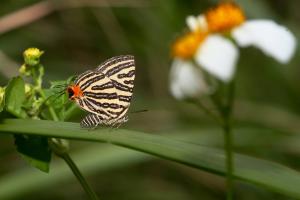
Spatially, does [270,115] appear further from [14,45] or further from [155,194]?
[14,45]

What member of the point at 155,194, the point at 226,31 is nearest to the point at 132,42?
the point at 155,194

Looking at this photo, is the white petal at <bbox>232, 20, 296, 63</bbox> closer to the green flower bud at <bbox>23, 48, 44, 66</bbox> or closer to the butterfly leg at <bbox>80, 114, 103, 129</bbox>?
the butterfly leg at <bbox>80, 114, 103, 129</bbox>

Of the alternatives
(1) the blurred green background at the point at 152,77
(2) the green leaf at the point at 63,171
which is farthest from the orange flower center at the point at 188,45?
(1) the blurred green background at the point at 152,77

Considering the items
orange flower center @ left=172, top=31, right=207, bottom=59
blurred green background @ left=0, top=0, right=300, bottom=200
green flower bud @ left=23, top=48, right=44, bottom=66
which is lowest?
green flower bud @ left=23, top=48, right=44, bottom=66

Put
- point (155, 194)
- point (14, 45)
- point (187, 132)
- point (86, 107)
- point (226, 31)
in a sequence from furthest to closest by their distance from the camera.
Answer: point (14, 45) < point (155, 194) < point (187, 132) < point (86, 107) < point (226, 31)

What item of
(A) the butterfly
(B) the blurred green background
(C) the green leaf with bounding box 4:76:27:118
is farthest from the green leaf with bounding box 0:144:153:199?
(C) the green leaf with bounding box 4:76:27:118

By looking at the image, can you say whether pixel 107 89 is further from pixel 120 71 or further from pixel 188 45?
pixel 188 45

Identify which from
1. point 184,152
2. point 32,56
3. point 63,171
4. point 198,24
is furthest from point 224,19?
point 63,171
